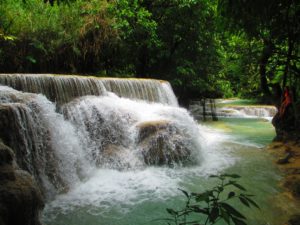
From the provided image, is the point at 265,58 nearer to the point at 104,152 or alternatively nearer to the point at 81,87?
the point at 104,152

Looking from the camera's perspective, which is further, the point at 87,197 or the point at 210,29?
the point at 210,29

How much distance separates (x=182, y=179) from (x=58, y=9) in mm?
8800

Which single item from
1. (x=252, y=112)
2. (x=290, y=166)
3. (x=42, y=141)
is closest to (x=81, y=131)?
(x=42, y=141)

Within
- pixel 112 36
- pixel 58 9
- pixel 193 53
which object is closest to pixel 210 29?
pixel 193 53

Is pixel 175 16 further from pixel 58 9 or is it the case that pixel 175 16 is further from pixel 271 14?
pixel 271 14

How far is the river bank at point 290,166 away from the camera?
15.9 ft

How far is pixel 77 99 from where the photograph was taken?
8.02 meters

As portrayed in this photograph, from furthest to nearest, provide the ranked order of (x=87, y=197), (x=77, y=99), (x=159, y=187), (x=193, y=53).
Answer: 1. (x=193, y=53)
2. (x=77, y=99)
3. (x=159, y=187)
4. (x=87, y=197)

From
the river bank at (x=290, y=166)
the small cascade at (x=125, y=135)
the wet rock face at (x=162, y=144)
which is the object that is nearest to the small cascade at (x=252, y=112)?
the river bank at (x=290, y=166)

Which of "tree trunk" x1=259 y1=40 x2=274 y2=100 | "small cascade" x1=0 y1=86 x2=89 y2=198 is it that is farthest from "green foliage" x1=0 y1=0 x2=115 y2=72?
"tree trunk" x1=259 y1=40 x2=274 y2=100

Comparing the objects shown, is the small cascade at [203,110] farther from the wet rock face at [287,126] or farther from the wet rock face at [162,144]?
the wet rock face at [162,144]

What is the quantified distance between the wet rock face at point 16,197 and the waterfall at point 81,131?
1750 millimetres

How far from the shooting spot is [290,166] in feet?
22.3

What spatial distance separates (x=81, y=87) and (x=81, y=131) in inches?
70.9
